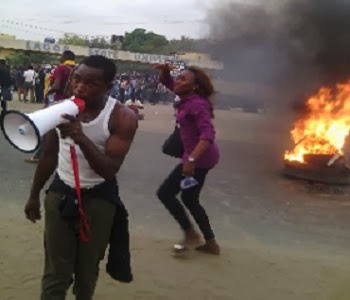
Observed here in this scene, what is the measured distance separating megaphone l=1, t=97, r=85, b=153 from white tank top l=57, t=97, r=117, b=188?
33 cm

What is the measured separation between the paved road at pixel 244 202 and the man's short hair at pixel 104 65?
8.99ft

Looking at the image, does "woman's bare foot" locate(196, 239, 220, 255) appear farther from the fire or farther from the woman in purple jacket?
the fire

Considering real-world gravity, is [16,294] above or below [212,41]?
below

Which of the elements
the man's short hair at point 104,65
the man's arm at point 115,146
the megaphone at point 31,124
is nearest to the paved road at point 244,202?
the man's arm at point 115,146

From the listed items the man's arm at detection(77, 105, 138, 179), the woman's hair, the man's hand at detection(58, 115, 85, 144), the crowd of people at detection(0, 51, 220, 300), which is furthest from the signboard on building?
the man's hand at detection(58, 115, 85, 144)

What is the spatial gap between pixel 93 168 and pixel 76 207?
25cm

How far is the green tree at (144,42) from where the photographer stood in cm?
6236

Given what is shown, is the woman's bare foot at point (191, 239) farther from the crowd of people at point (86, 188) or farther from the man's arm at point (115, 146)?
the man's arm at point (115, 146)

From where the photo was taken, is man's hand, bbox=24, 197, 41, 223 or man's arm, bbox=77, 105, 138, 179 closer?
man's arm, bbox=77, 105, 138, 179

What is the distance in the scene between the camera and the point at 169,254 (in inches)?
187

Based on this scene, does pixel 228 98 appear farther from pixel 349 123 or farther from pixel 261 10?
pixel 349 123

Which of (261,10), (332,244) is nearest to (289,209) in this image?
(332,244)

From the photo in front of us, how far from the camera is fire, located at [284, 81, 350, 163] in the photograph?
911 centimetres

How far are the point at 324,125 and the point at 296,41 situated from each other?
102 inches
